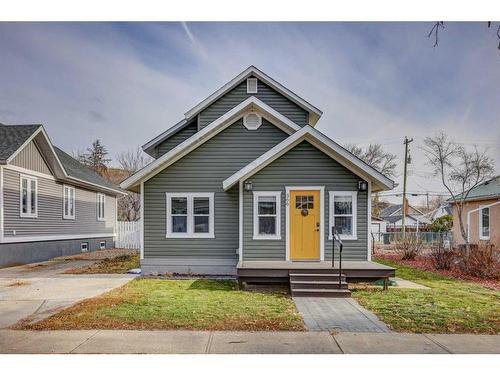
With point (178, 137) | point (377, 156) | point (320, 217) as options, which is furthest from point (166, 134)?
point (377, 156)

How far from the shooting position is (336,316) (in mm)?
5379

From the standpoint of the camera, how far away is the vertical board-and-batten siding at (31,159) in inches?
416

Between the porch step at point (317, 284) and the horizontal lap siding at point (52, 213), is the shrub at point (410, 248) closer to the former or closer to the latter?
the porch step at point (317, 284)

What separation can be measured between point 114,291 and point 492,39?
24.0 feet

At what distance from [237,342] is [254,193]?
14.4ft

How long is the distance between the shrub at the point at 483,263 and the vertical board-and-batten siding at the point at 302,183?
330 centimetres

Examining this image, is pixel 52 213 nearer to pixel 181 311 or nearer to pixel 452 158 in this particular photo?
pixel 181 311

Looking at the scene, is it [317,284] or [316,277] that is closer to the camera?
[317,284]

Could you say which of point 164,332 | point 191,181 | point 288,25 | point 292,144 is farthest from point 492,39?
point 191,181

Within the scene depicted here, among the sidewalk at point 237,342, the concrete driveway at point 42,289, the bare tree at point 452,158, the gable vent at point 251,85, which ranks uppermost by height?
the gable vent at point 251,85

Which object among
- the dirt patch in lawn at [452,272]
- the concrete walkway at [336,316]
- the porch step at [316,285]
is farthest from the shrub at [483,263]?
the concrete walkway at [336,316]

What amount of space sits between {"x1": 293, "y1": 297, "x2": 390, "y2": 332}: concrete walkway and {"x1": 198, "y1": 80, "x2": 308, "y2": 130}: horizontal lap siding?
5452 millimetres

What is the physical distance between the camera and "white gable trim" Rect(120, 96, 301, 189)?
879 centimetres

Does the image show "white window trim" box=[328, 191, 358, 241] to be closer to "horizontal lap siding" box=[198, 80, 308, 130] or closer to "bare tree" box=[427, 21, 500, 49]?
"horizontal lap siding" box=[198, 80, 308, 130]
